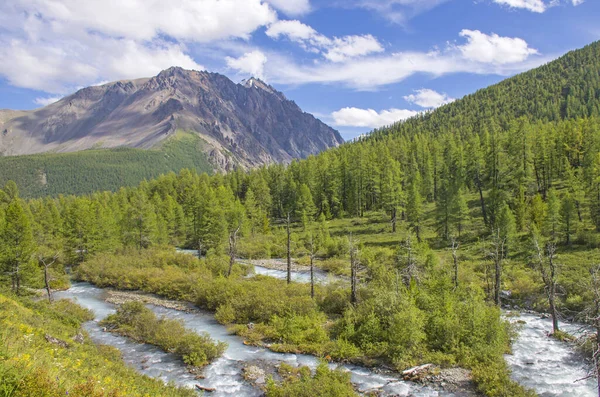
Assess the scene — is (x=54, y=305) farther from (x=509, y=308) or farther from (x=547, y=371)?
(x=509, y=308)

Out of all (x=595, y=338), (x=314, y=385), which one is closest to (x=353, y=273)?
(x=314, y=385)

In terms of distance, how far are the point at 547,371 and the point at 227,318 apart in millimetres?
26332

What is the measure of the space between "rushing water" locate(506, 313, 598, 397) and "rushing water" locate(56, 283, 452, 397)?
20.8 ft

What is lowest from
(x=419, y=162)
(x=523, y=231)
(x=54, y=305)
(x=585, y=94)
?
(x=54, y=305)

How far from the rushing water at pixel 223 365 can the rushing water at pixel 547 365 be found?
6328 mm

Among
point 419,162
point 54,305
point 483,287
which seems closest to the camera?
point 54,305

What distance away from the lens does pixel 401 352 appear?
26.1 m

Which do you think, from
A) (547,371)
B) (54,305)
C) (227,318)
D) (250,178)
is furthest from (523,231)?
(250,178)

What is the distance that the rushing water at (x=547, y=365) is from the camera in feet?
72.1

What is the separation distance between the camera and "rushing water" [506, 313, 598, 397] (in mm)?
21984

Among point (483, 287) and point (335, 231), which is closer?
point (483, 287)

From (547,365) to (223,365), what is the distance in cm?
2276

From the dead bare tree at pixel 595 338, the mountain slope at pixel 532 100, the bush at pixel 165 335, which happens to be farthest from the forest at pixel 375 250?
the mountain slope at pixel 532 100

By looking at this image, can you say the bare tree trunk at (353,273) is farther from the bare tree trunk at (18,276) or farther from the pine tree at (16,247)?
the pine tree at (16,247)
